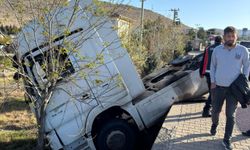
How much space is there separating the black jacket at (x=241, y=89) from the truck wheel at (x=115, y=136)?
2.77 meters

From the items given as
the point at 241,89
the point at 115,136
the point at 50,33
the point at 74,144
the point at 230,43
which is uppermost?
the point at 50,33

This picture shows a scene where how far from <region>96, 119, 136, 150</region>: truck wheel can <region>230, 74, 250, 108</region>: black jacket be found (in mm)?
2773

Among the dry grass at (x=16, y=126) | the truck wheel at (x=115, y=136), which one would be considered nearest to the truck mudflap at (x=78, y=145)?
the truck wheel at (x=115, y=136)

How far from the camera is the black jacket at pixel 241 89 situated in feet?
16.4

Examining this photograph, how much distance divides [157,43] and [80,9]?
1296 cm

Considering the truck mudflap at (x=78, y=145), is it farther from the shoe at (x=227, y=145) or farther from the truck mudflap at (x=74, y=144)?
the shoe at (x=227, y=145)

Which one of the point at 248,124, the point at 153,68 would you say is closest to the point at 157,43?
the point at 153,68

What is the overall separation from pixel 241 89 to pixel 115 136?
3.03 meters

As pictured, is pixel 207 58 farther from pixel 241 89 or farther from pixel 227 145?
pixel 227 145

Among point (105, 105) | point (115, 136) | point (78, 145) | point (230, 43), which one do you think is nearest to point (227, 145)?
point (230, 43)

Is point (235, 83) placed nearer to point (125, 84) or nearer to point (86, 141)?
point (125, 84)

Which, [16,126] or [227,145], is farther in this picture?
[16,126]

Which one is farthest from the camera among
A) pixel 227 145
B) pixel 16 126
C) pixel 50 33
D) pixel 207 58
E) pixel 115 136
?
pixel 16 126

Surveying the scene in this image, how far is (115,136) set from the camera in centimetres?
704
